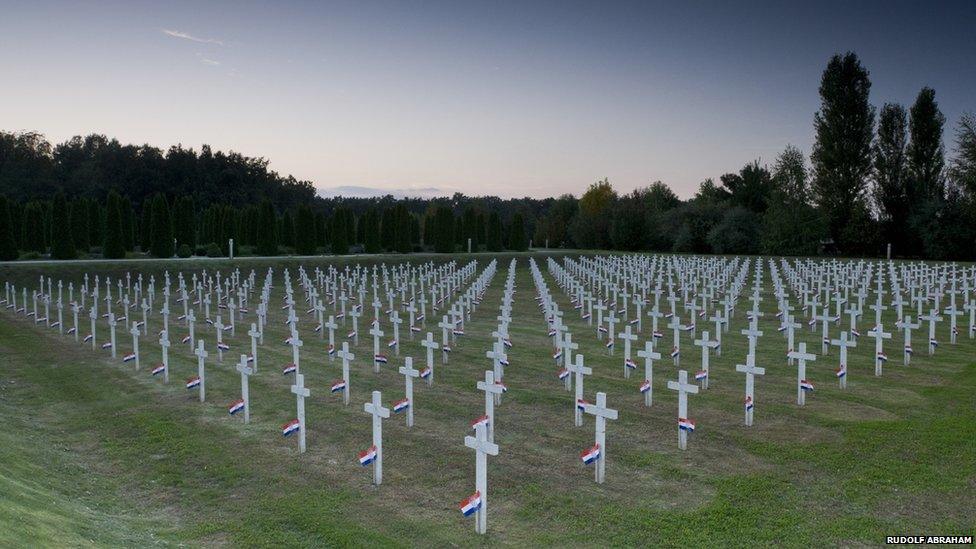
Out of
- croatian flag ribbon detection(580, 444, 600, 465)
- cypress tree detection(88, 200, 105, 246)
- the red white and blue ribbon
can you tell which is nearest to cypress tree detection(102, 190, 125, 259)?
cypress tree detection(88, 200, 105, 246)

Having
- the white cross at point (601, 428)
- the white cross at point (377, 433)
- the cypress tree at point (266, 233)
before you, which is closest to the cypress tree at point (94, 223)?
the cypress tree at point (266, 233)

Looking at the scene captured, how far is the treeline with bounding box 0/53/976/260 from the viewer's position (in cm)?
4484

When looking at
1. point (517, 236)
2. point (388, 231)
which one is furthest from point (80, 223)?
point (517, 236)

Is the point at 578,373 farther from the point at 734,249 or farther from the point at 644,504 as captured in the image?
the point at 734,249

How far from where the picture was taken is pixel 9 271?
32438 millimetres

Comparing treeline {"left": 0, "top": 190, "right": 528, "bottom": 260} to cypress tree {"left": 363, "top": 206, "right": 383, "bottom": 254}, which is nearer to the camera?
treeline {"left": 0, "top": 190, "right": 528, "bottom": 260}

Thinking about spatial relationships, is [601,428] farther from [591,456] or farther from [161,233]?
[161,233]

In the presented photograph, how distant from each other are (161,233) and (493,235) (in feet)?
94.6

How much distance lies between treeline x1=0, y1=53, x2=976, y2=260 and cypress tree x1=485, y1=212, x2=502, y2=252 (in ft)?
0.42

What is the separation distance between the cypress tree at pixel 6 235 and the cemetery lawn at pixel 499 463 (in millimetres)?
28223

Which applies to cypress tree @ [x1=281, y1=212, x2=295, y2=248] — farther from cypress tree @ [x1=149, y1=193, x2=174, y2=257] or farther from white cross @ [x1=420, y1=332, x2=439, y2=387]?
white cross @ [x1=420, y1=332, x2=439, y2=387]

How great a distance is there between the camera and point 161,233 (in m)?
42.3

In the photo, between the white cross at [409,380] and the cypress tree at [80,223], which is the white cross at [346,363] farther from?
the cypress tree at [80,223]

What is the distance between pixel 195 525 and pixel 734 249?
57.0 m
